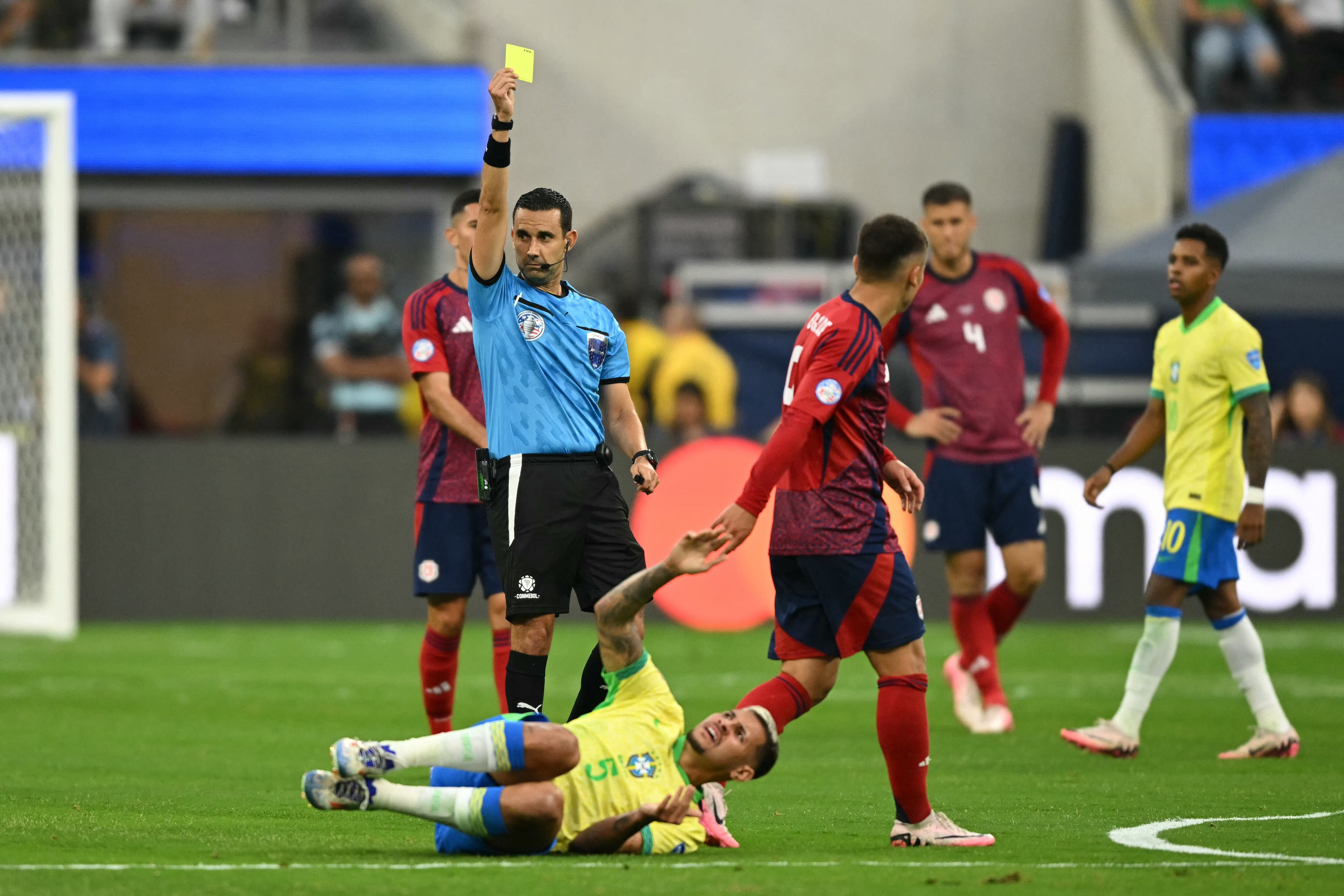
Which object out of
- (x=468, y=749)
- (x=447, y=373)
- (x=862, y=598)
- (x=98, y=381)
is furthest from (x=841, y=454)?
(x=98, y=381)

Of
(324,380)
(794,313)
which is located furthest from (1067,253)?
(324,380)

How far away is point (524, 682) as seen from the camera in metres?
6.94

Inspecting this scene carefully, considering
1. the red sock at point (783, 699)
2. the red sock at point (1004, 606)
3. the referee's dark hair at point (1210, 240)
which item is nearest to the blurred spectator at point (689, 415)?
the red sock at point (1004, 606)

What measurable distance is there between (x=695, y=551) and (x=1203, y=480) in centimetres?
367

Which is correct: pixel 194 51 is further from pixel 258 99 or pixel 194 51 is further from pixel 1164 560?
pixel 1164 560

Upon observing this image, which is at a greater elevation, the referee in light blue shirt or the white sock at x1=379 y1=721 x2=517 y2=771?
the referee in light blue shirt

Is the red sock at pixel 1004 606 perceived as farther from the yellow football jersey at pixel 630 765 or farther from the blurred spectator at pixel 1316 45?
the blurred spectator at pixel 1316 45

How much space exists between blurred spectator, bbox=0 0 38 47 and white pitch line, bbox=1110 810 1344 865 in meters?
16.3

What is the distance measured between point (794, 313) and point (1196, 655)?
512 centimetres

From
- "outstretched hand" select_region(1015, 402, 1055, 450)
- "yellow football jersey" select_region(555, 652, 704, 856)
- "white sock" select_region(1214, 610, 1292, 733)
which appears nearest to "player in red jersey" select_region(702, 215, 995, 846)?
"yellow football jersey" select_region(555, 652, 704, 856)

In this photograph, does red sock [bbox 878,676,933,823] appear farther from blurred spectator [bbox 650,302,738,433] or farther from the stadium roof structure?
blurred spectator [bbox 650,302,738,433]

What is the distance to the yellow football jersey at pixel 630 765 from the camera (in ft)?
19.2

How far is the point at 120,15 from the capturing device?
778 inches

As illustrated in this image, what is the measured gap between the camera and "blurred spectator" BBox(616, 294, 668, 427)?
639 inches
